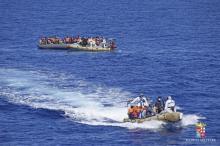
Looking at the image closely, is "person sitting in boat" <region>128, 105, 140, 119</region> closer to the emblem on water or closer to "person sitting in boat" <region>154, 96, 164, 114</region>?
"person sitting in boat" <region>154, 96, 164, 114</region>

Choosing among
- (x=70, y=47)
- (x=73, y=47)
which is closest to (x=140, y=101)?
(x=73, y=47)

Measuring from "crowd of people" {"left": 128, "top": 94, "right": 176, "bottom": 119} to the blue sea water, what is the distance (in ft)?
4.59

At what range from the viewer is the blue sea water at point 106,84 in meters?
82.1

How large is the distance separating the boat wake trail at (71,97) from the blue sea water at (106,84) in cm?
11

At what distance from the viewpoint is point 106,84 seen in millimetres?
102938

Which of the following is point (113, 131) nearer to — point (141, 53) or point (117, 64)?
point (117, 64)

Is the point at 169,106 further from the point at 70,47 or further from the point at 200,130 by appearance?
the point at 70,47

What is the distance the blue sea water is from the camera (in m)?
82.1

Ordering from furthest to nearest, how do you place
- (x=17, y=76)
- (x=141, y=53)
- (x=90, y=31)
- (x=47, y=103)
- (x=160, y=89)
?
(x=90, y=31) → (x=141, y=53) → (x=17, y=76) → (x=160, y=89) → (x=47, y=103)

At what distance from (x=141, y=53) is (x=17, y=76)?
88.7 ft

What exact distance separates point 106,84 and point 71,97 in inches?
339

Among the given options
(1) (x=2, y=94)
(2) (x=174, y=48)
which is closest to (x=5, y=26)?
(2) (x=174, y=48)

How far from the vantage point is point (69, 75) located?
360 ft

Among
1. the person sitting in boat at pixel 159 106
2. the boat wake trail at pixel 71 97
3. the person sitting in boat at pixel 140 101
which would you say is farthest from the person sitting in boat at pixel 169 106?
the person sitting in boat at pixel 140 101
